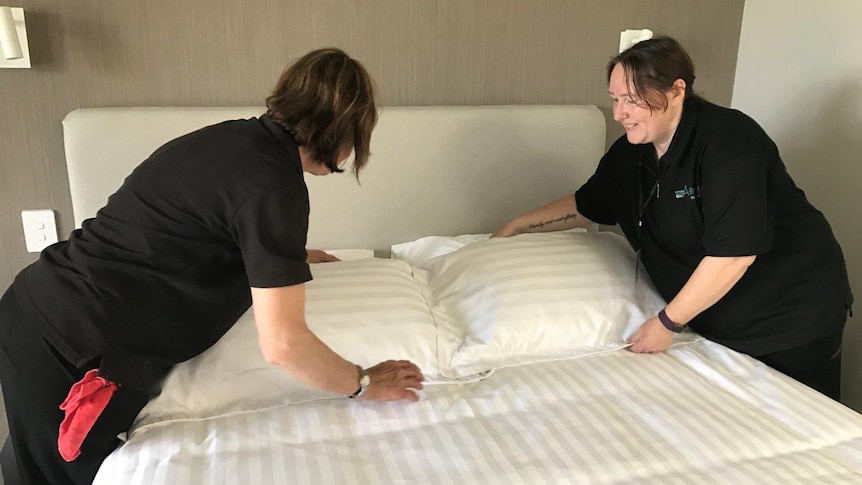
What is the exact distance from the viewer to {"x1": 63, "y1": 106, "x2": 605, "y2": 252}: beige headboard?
1821mm

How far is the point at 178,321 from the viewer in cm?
131

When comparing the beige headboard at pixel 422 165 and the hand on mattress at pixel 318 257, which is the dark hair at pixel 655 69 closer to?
the beige headboard at pixel 422 165

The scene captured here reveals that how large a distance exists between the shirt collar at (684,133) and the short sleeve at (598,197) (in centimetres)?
27

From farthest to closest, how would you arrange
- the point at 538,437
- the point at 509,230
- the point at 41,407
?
the point at 509,230
the point at 538,437
the point at 41,407

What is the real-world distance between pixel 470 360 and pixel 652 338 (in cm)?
46

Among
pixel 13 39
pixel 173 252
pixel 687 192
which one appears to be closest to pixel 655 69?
pixel 687 192

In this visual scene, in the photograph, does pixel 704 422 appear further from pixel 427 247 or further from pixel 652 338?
pixel 427 247

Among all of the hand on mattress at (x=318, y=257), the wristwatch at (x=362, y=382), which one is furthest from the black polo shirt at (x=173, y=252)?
the hand on mattress at (x=318, y=257)

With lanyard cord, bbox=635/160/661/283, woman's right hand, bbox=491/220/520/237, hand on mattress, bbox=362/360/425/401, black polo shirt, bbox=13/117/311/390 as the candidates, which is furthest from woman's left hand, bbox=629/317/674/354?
black polo shirt, bbox=13/117/311/390

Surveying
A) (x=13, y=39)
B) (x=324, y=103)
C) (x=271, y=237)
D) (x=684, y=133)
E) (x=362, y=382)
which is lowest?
(x=362, y=382)

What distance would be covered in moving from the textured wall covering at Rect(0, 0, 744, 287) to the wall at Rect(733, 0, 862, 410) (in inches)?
13.3

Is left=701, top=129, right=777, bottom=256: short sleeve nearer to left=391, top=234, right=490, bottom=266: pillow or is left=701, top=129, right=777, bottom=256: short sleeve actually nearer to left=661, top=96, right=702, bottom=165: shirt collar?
left=661, top=96, right=702, bottom=165: shirt collar

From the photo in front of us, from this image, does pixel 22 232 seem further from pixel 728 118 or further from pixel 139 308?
pixel 728 118

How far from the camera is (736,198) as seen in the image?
5.09 feet
